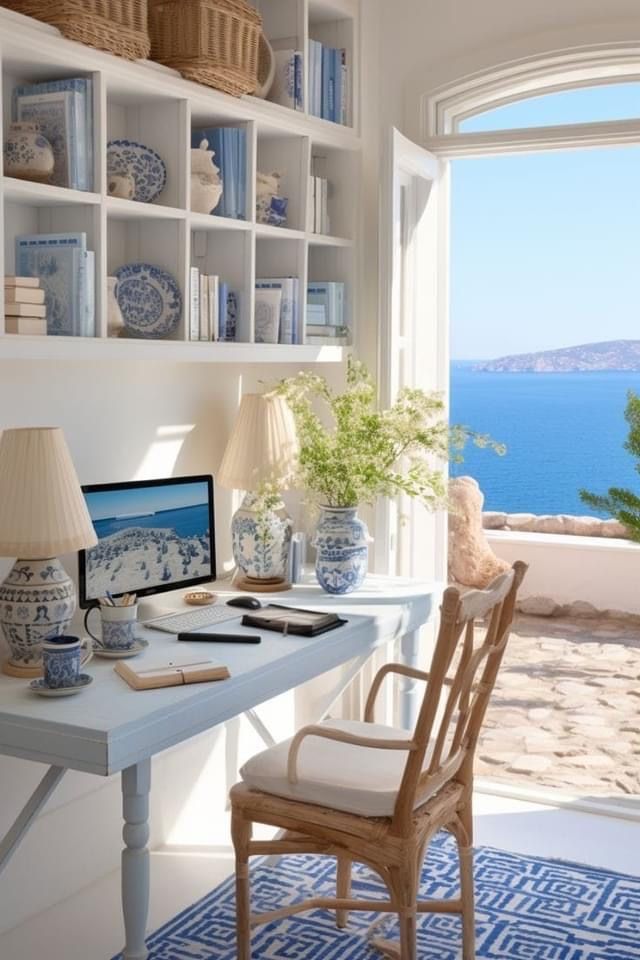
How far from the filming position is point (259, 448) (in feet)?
12.1

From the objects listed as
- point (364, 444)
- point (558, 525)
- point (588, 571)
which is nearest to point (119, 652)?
point (364, 444)

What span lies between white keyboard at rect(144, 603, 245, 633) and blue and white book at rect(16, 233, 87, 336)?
769 millimetres

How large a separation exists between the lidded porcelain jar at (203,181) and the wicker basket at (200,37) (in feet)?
0.60

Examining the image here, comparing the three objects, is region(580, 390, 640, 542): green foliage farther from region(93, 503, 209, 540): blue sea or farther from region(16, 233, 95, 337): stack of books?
region(16, 233, 95, 337): stack of books

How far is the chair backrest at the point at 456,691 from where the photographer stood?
8.20 feet

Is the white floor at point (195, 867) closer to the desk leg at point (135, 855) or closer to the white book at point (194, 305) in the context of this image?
the desk leg at point (135, 855)

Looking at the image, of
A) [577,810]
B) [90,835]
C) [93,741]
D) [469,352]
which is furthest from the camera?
[469,352]

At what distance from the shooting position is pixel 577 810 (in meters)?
4.09

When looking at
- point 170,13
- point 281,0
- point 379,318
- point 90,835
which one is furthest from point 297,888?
point 281,0

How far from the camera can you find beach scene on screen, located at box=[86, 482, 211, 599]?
126 inches

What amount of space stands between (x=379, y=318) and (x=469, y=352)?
641 inches

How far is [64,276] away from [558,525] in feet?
21.3

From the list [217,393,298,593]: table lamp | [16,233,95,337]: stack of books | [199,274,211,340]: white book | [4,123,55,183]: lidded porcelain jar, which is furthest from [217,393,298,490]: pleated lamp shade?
[4,123,55,183]: lidded porcelain jar

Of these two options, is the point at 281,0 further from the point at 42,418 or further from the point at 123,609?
the point at 123,609
